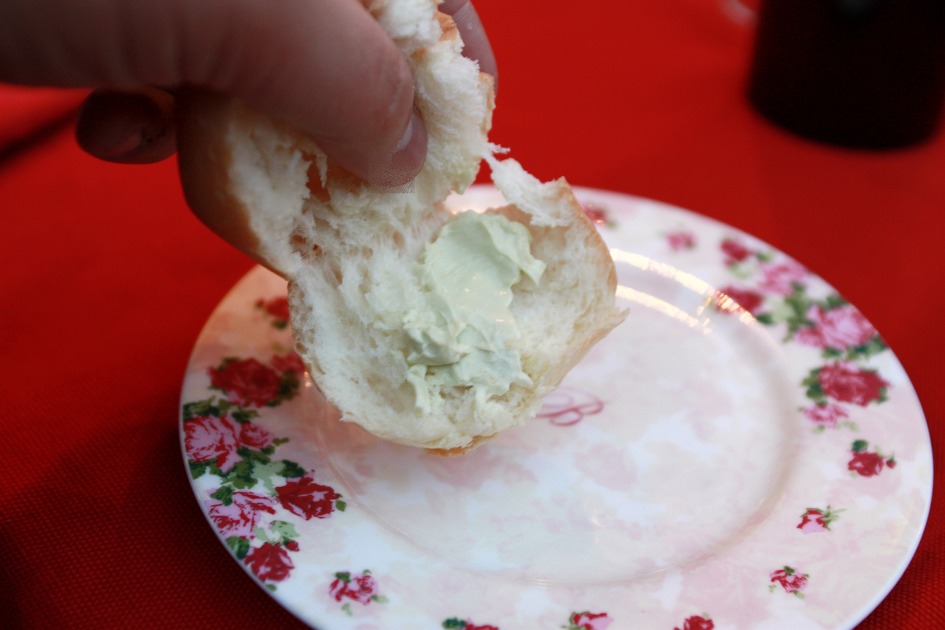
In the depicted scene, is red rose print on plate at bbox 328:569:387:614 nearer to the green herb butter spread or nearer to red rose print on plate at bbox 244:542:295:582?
red rose print on plate at bbox 244:542:295:582

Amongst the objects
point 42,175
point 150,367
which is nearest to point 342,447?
point 150,367

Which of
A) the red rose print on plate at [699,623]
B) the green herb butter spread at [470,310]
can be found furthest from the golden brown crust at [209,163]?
→ the red rose print on plate at [699,623]

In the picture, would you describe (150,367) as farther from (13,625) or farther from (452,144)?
(452,144)

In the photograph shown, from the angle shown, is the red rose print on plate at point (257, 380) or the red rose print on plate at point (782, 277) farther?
the red rose print on plate at point (782, 277)

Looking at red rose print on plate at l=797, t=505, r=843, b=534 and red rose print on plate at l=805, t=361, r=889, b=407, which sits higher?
red rose print on plate at l=805, t=361, r=889, b=407

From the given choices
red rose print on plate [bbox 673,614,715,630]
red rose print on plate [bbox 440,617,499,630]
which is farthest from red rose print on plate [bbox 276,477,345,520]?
red rose print on plate [bbox 673,614,715,630]

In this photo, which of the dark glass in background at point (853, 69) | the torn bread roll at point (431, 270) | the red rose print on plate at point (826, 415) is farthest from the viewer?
the dark glass in background at point (853, 69)

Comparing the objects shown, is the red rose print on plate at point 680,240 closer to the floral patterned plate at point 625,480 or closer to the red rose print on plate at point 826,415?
the floral patterned plate at point 625,480
